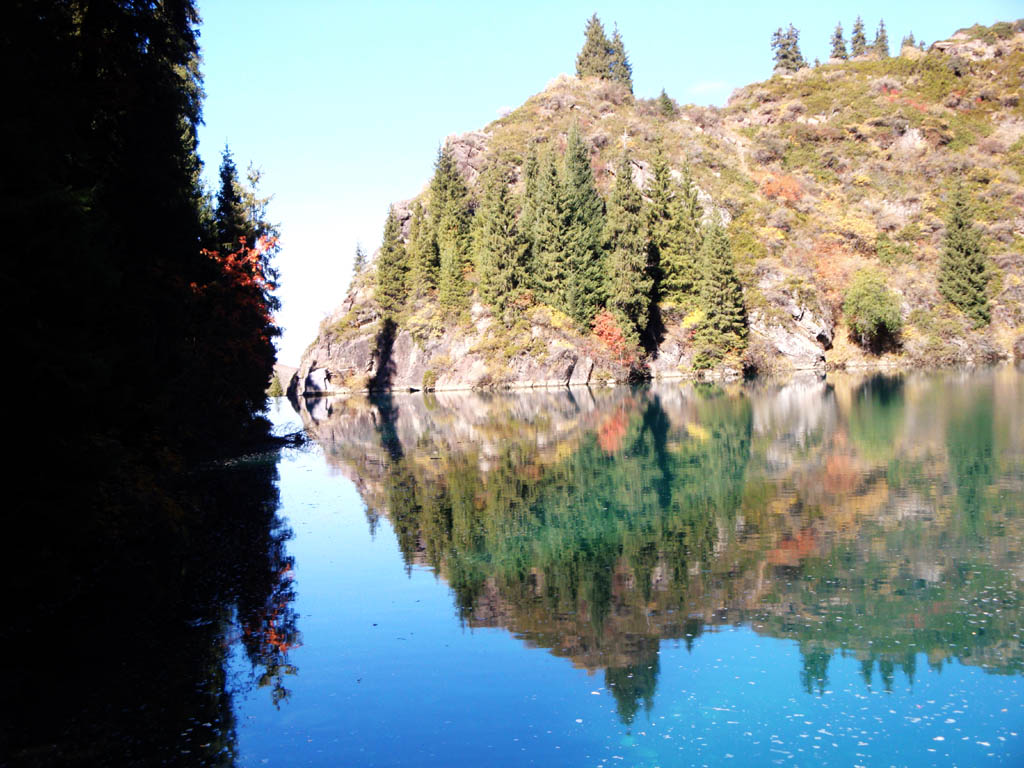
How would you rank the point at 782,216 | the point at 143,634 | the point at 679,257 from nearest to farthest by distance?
the point at 143,634 → the point at 679,257 → the point at 782,216

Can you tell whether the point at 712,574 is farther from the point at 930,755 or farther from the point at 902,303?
the point at 902,303

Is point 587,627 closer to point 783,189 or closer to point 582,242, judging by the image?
point 582,242

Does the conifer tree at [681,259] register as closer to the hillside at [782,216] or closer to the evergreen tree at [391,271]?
the hillside at [782,216]

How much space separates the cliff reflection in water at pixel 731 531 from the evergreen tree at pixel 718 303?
38044mm

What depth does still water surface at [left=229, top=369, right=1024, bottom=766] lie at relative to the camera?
7797mm

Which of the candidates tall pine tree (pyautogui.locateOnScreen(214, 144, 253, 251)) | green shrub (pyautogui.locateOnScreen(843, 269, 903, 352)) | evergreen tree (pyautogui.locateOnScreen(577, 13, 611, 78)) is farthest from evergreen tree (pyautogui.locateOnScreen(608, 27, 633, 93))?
tall pine tree (pyautogui.locateOnScreen(214, 144, 253, 251))

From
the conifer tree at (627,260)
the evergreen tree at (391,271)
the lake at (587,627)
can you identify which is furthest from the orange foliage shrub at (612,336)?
the lake at (587,627)

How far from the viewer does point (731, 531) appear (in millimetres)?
15656

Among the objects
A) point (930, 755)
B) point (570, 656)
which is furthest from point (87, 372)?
point (930, 755)

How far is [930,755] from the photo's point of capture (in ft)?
23.5

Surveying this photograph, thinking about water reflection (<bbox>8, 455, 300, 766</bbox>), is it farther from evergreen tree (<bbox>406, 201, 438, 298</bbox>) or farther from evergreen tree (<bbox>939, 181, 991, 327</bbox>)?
evergreen tree (<bbox>939, 181, 991, 327</bbox>)

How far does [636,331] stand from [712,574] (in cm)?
6134

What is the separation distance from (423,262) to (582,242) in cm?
2142

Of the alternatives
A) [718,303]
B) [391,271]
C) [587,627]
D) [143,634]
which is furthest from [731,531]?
[391,271]
